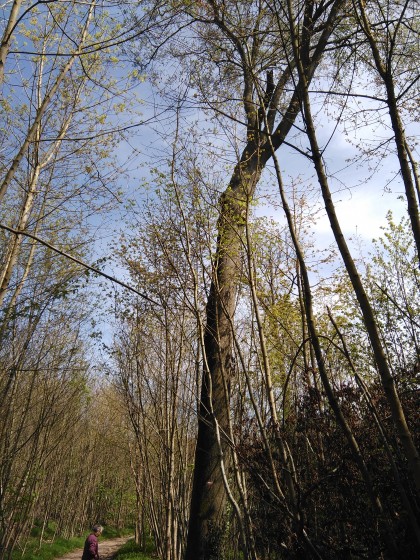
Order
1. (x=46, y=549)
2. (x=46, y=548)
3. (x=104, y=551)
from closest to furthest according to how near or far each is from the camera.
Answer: (x=46, y=549) < (x=46, y=548) < (x=104, y=551)

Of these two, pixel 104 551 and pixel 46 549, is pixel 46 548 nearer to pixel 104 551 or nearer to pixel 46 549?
pixel 46 549

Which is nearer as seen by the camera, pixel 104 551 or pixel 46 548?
pixel 46 548

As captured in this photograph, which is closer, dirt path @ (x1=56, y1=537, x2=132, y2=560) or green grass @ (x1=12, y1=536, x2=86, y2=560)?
green grass @ (x1=12, y1=536, x2=86, y2=560)

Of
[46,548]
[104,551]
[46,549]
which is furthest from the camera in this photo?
[104,551]

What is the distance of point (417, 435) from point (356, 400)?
384mm

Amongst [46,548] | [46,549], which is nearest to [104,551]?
[46,548]

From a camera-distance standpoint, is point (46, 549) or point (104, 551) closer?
point (46, 549)

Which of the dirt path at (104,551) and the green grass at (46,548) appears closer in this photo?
the green grass at (46,548)

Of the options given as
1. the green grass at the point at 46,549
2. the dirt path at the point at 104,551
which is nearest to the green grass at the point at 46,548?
the green grass at the point at 46,549

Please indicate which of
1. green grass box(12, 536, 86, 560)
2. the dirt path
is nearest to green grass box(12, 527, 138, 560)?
green grass box(12, 536, 86, 560)

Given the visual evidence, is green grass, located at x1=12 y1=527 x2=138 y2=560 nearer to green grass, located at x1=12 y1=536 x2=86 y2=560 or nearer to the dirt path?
green grass, located at x1=12 y1=536 x2=86 y2=560

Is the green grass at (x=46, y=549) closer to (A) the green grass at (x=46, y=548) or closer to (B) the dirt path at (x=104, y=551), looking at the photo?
(A) the green grass at (x=46, y=548)

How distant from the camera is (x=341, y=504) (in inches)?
99.8

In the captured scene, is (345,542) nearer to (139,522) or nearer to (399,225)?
(399,225)
